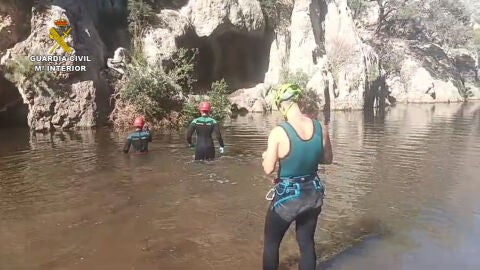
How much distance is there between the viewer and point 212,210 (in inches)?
294

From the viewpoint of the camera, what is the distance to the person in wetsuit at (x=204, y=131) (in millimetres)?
10562

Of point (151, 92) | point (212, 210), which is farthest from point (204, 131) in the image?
point (151, 92)

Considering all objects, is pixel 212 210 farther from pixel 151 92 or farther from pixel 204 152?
pixel 151 92

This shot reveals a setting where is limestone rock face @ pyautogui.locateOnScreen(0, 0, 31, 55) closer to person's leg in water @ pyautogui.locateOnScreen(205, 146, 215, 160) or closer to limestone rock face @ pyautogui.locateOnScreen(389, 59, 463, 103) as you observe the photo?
person's leg in water @ pyautogui.locateOnScreen(205, 146, 215, 160)

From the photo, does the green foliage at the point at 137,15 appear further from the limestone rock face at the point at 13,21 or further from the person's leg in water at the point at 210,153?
the person's leg in water at the point at 210,153

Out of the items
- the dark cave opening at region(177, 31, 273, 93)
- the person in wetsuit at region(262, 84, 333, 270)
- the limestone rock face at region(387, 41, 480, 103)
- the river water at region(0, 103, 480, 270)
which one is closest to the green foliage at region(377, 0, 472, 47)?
the limestone rock face at region(387, 41, 480, 103)

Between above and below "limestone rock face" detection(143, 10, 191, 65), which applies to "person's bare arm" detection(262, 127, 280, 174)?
below

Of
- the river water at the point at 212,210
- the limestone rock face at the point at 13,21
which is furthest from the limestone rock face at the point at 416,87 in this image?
the limestone rock face at the point at 13,21

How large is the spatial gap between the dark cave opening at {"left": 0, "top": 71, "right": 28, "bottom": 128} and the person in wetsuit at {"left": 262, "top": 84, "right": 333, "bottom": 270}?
18.6 metres

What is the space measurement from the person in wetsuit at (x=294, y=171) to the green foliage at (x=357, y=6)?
42557 millimetres

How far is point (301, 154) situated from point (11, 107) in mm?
21684

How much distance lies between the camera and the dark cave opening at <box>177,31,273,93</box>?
29.0 m

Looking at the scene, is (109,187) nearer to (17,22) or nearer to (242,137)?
(242,137)

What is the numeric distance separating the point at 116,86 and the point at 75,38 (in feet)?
8.07
